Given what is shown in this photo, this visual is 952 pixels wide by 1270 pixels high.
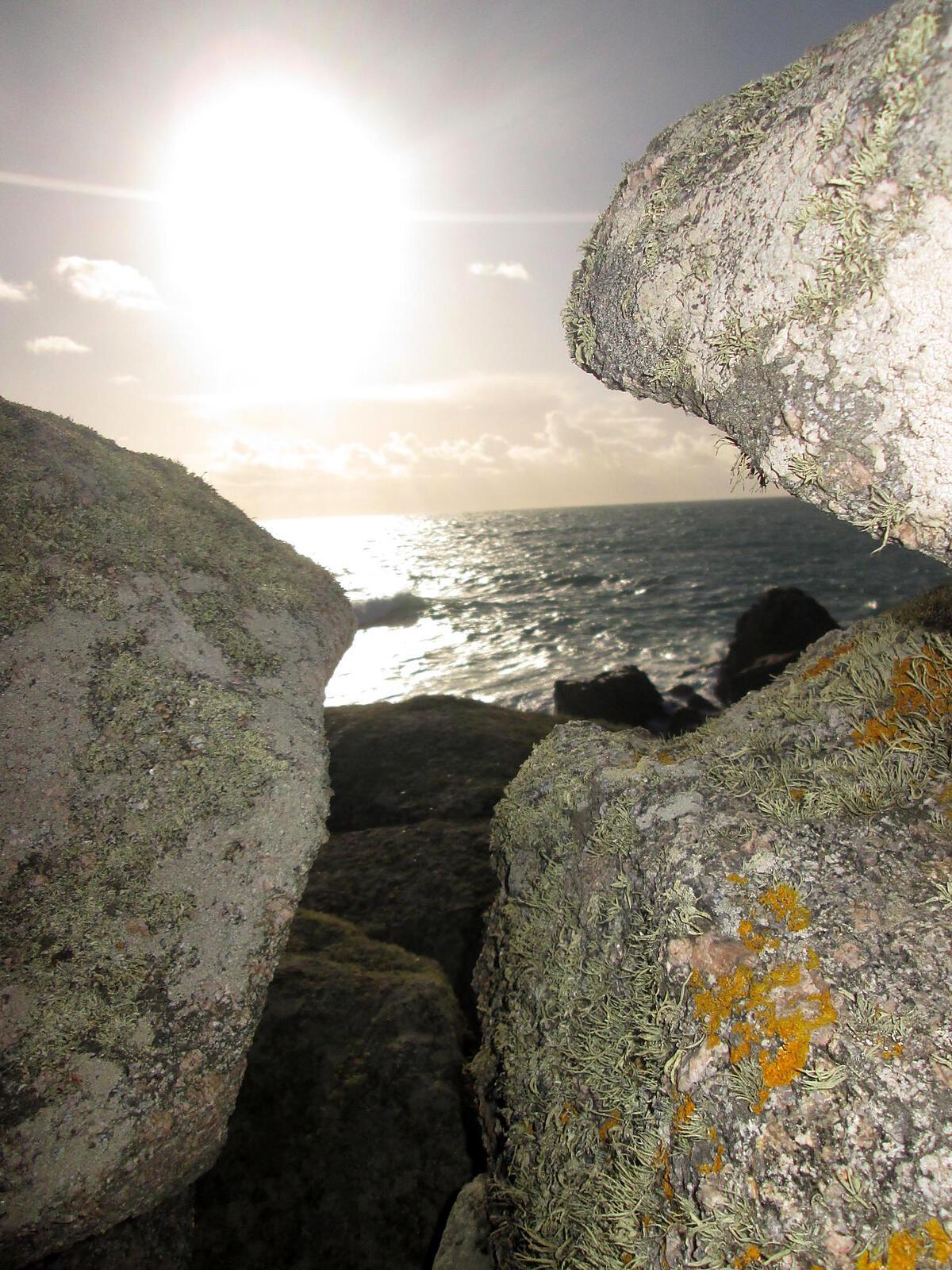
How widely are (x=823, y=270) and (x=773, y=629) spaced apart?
64.8 ft

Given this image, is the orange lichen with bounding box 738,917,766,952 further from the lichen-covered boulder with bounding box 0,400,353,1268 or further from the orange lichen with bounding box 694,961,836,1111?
the lichen-covered boulder with bounding box 0,400,353,1268

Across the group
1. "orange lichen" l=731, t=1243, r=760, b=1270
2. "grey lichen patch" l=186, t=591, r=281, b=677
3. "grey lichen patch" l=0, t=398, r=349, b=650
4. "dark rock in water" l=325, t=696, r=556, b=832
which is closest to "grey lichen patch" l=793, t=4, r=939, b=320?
"orange lichen" l=731, t=1243, r=760, b=1270

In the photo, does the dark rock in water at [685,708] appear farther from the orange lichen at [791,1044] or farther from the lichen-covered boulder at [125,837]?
the orange lichen at [791,1044]

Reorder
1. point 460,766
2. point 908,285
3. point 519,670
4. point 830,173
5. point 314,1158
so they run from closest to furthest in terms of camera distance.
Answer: point 908,285 < point 830,173 < point 314,1158 < point 460,766 < point 519,670

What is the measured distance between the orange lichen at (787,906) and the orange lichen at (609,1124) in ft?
3.54

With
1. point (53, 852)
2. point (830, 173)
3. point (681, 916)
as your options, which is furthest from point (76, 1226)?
point (830, 173)

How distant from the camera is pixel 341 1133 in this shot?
3.68m

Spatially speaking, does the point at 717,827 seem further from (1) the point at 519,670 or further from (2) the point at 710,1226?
(1) the point at 519,670

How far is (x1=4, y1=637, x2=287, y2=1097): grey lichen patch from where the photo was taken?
2869 millimetres

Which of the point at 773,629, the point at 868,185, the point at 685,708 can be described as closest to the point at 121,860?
the point at 868,185

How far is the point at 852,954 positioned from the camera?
7.27 ft

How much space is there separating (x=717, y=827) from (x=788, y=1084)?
973 millimetres

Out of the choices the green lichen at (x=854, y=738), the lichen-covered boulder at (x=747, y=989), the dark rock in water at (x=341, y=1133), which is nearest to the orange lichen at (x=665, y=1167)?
the lichen-covered boulder at (x=747, y=989)

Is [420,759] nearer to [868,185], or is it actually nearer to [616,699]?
[868,185]
